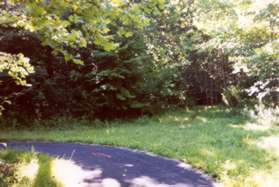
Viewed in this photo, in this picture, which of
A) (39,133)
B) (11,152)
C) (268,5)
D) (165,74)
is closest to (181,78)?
(165,74)

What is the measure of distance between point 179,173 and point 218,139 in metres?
3.46

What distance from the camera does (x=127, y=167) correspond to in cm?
845

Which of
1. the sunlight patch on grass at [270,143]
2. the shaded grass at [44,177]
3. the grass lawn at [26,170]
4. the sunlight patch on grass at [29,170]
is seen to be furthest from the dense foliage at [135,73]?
the shaded grass at [44,177]

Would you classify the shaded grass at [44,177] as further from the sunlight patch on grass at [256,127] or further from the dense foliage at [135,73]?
the sunlight patch on grass at [256,127]

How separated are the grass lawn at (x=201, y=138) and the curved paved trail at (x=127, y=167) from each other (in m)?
0.45

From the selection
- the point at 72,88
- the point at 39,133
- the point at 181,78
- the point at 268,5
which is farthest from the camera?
the point at 181,78

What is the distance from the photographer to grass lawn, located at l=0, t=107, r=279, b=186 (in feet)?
25.6

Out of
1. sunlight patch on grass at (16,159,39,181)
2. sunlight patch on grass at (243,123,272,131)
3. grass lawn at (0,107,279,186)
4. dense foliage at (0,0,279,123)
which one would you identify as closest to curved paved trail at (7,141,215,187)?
grass lawn at (0,107,279,186)

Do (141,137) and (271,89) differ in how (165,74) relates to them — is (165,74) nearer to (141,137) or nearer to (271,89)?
(271,89)

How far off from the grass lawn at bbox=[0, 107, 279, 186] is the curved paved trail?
1.49 ft

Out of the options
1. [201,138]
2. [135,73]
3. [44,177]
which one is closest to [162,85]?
[135,73]

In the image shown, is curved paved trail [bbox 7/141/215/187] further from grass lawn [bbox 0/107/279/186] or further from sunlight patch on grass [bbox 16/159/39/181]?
sunlight patch on grass [bbox 16/159/39/181]

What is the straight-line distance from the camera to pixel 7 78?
16.0m

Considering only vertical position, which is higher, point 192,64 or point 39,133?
point 192,64
